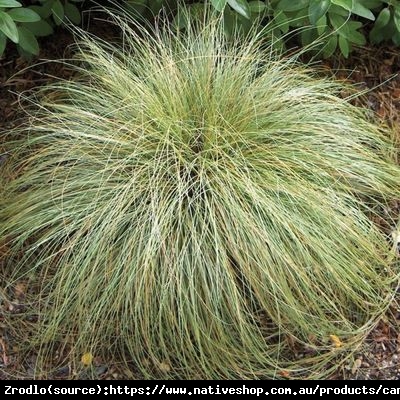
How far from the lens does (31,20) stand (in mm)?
3137

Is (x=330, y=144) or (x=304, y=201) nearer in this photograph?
(x=304, y=201)

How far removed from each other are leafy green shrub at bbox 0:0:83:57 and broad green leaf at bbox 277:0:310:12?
982 millimetres

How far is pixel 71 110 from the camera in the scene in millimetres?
3199

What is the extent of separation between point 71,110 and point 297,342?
1447mm

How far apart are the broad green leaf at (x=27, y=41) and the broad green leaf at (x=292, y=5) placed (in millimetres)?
1174

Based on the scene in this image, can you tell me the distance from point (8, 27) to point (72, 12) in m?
0.53

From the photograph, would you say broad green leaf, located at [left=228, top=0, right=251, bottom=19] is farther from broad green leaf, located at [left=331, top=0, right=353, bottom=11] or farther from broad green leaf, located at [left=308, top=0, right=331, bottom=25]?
broad green leaf, located at [left=331, top=0, right=353, bottom=11]

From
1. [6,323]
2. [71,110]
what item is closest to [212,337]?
[6,323]

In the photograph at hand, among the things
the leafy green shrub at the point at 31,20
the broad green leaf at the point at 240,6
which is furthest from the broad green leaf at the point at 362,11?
the leafy green shrub at the point at 31,20

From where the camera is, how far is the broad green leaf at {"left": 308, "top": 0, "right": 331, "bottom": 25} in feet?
10.0

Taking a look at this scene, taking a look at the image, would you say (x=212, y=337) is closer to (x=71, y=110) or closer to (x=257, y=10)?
(x=71, y=110)

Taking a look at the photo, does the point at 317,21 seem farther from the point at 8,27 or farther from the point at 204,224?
the point at 8,27
